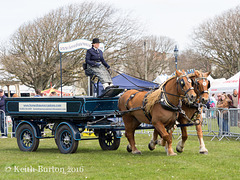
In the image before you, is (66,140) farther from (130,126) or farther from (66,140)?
(130,126)

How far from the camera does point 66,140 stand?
1123 cm

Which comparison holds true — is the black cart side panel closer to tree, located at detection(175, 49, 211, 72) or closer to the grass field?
the grass field

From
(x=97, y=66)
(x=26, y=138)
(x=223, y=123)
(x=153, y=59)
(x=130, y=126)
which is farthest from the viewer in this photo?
(x=153, y=59)

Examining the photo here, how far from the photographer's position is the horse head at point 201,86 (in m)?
9.65

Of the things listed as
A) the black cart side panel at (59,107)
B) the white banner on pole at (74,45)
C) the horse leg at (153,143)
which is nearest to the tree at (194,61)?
the white banner on pole at (74,45)

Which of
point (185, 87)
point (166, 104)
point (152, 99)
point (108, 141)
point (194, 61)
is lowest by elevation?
point (108, 141)

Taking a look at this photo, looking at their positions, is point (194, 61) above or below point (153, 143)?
above

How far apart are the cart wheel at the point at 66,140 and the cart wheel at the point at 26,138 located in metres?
0.89

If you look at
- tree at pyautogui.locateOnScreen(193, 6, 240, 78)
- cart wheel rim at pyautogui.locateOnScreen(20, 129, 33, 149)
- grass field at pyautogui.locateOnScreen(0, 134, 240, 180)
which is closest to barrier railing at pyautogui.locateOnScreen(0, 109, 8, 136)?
cart wheel rim at pyautogui.locateOnScreen(20, 129, 33, 149)

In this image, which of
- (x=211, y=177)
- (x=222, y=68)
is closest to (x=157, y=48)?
(x=222, y=68)

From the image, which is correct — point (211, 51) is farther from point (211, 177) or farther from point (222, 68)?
point (211, 177)

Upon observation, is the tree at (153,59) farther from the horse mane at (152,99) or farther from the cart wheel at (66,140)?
the horse mane at (152,99)

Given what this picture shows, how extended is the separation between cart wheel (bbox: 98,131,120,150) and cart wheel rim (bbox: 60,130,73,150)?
1.29 m

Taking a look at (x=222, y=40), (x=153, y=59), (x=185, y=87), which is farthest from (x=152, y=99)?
(x=153, y=59)
